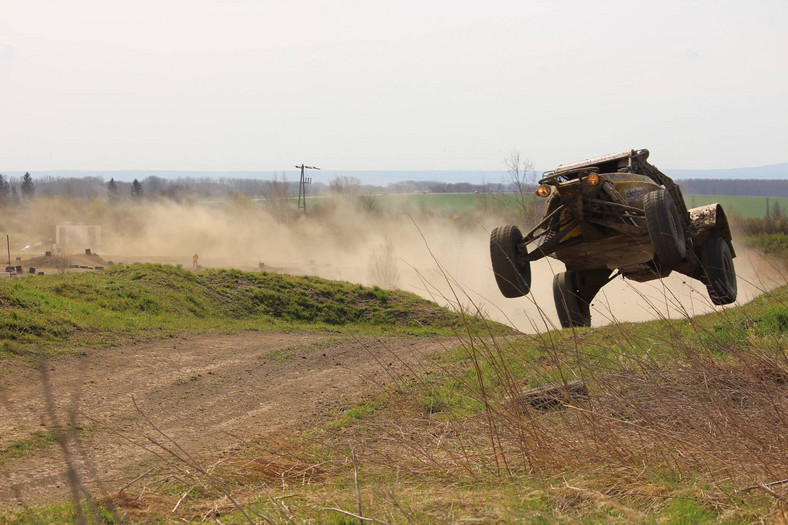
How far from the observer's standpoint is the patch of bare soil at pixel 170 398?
7203 millimetres

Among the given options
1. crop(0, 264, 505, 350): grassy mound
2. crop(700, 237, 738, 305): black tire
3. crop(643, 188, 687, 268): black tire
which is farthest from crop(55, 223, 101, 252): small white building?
crop(643, 188, 687, 268): black tire

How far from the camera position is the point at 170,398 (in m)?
10.4

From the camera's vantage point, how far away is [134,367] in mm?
12117

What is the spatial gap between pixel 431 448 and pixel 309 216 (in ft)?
244

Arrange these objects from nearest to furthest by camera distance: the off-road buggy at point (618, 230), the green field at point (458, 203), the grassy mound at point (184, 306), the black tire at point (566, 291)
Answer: the off-road buggy at point (618, 230) < the grassy mound at point (184, 306) < the black tire at point (566, 291) < the green field at point (458, 203)

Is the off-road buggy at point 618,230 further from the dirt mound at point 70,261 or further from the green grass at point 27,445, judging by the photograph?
the dirt mound at point 70,261

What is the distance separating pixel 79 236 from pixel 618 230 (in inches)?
2586

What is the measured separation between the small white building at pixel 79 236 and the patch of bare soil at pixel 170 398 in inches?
2226

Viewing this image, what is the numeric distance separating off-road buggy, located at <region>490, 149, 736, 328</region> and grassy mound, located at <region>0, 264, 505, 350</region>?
1.73 m

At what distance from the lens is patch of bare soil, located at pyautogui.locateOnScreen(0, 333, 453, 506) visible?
7203mm

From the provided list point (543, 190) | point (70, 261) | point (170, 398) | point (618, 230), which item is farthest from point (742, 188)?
point (170, 398)

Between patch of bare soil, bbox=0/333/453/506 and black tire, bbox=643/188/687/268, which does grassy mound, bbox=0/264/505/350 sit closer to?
patch of bare soil, bbox=0/333/453/506

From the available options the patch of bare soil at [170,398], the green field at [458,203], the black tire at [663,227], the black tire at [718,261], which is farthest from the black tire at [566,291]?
the green field at [458,203]

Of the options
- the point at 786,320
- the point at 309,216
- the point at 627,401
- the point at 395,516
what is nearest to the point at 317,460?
the point at 395,516
